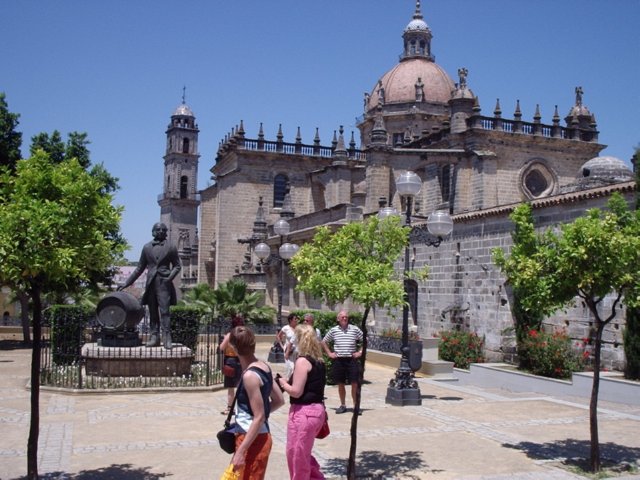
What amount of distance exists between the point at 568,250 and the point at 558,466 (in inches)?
99.5

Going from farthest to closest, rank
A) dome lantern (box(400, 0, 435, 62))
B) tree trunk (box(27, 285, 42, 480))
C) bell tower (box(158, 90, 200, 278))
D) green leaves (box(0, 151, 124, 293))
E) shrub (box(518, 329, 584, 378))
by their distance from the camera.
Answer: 1. bell tower (box(158, 90, 200, 278))
2. dome lantern (box(400, 0, 435, 62))
3. shrub (box(518, 329, 584, 378))
4. tree trunk (box(27, 285, 42, 480))
5. green leaves (box(0, 151, 124, 293))

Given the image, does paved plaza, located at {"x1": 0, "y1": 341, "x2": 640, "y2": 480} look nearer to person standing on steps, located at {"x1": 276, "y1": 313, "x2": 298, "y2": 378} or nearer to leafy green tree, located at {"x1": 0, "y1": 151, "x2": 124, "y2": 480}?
person standing on steps, located at {"x1": 276, "y1": 313, "x2": 298, "y2": 378}

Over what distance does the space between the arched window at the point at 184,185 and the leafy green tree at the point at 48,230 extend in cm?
6923

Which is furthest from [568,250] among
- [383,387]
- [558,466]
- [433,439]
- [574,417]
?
[383,387]

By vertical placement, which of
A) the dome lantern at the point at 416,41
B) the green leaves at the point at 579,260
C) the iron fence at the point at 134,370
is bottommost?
the iron fence at the point at 134,370

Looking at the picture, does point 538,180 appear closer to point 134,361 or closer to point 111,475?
point 134,361

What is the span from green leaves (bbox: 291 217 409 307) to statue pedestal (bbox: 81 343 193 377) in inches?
273

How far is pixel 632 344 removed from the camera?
13.9 metres

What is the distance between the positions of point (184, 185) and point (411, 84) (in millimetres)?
36589

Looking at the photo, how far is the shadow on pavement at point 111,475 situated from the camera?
24.0 ft

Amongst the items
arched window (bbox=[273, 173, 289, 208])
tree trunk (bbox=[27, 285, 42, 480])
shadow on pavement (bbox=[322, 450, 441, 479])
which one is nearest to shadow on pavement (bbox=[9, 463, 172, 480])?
tree trunk (bbox=[27, 285, 42, 480])

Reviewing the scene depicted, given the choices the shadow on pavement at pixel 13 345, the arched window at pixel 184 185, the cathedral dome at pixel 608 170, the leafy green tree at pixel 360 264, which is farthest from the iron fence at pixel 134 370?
the arched window at pixel 184 185

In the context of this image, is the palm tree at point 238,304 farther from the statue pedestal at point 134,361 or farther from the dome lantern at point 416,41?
the dome lantern at point 416,41

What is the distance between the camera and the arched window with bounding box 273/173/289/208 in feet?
143
